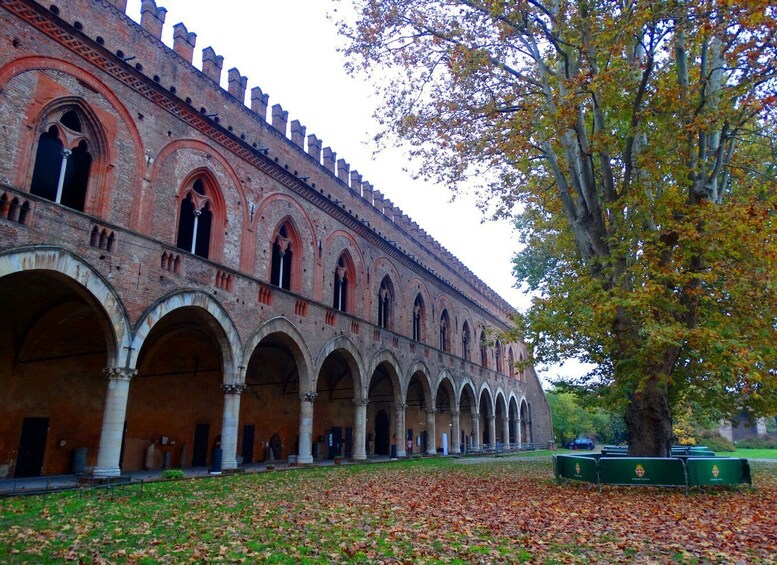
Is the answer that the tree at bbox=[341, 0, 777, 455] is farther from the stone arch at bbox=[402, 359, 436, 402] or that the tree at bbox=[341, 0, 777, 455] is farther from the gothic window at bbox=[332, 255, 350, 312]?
the stone arch at bbox=[402, 359, 436, 402]

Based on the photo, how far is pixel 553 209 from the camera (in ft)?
56.9

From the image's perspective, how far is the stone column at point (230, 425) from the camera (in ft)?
51.6

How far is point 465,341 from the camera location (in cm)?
3631

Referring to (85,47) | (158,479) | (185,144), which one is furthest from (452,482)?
(85,47)

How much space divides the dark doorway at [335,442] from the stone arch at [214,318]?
10899 millimetres

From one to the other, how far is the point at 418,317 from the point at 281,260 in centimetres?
1190

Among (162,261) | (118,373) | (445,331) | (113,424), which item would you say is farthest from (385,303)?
(113,424)

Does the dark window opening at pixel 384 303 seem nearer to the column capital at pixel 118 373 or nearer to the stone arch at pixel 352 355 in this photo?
the stone arch at pixel 352 355

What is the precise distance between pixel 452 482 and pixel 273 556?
8.97 m

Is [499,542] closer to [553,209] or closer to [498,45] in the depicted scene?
[498,45]

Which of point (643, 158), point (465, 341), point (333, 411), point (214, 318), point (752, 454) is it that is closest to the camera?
point (643, 158)

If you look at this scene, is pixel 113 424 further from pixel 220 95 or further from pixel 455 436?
pixel 455 436

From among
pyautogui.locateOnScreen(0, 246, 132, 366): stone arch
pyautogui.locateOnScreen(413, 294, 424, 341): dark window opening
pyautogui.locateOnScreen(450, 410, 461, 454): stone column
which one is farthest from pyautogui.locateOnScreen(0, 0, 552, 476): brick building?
pyautogui.locateOnScreen(450, 410, 461, 454): stone column

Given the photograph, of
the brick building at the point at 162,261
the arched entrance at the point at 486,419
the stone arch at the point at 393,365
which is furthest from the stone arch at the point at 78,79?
the arched entrance at the point at 486,419
